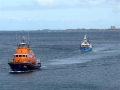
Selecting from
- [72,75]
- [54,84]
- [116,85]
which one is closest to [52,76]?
[72,75]

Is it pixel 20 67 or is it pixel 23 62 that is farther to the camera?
pixel 23 62

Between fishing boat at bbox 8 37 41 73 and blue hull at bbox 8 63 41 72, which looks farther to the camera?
fishing boat at bbox 8 37 41 73

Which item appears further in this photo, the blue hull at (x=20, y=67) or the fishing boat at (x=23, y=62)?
the fishing boat at (x=23, y=62)

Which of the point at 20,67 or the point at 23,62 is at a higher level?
the point at 23,62

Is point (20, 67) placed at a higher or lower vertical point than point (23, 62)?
lower

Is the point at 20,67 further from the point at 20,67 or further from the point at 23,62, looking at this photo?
the point at 23,62

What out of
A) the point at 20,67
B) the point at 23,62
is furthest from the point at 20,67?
the point at 23,62

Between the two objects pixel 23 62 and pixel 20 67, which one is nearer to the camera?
pixel 20 67

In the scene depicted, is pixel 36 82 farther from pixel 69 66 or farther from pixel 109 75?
pixel 69 66

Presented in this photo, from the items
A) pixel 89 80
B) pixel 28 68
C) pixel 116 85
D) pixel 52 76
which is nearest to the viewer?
pixel 116 85

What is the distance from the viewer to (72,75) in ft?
269

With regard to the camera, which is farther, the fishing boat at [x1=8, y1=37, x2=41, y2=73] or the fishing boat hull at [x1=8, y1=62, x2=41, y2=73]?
the fishing boat at [x1=8, y1=37, x2=41, y2=73]

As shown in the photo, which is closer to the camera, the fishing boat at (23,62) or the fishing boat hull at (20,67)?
the fishing boat hull at (20,67)

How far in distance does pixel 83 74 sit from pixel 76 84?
41.1 ft
